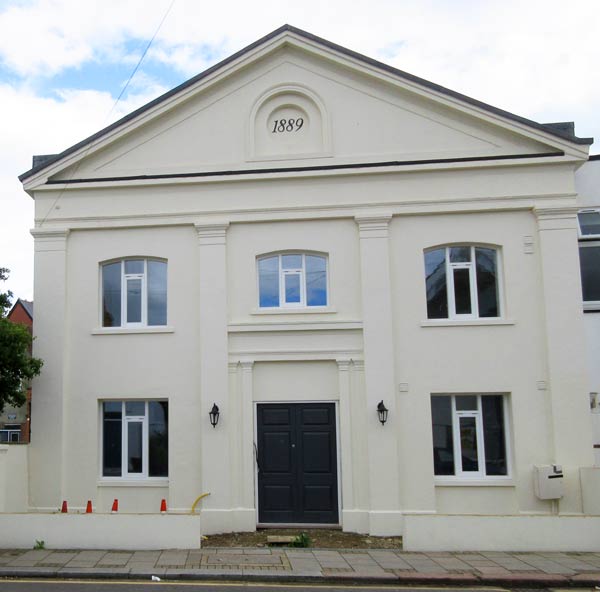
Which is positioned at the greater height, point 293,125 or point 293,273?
point 293,125

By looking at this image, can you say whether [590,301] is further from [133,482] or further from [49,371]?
[49,371]

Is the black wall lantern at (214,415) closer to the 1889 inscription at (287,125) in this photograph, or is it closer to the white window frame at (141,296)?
the white window frame at (141,296)

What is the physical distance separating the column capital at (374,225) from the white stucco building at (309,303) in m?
0.04

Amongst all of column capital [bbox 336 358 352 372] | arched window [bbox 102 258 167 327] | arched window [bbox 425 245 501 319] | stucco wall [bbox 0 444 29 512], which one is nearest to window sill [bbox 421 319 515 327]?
arched window [bbox 425 245 501 319]

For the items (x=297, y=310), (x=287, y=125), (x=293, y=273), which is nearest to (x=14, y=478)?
(x=297, y=310)

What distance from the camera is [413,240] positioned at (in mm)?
14812

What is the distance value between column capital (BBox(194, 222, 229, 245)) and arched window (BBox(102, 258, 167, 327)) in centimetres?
104

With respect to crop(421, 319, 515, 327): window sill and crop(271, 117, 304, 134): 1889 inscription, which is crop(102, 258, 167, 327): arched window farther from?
crop(421, 319, 515, 327): window sill

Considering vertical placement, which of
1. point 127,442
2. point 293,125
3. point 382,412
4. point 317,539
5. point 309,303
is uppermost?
point 293,125

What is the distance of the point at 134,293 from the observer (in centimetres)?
1538

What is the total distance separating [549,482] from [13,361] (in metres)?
10.5

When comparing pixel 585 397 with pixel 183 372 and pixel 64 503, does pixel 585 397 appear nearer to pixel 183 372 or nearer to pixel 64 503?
pixel 183 372

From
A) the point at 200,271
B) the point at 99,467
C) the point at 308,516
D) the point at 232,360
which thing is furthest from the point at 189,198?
the point at 308,516

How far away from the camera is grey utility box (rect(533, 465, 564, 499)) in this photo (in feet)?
44.4
